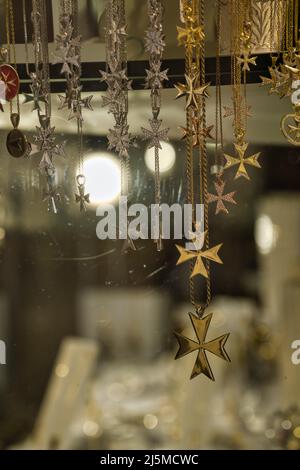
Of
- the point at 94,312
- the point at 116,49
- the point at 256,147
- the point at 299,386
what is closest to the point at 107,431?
the point at 94,312

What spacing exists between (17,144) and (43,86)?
0.46 ft

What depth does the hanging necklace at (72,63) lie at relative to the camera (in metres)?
1.48

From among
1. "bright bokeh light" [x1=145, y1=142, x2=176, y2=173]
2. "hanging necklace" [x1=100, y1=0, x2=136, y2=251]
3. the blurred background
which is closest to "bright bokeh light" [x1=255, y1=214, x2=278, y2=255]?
the blurred background

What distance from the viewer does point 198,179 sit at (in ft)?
5.49

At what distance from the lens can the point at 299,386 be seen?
169cm

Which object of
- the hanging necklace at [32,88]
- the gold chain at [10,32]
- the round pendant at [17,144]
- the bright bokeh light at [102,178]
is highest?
the gold chain at [10,32]

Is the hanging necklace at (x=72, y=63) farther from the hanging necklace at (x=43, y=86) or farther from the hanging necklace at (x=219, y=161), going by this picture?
the hanging necklace at (x=219, y=161)

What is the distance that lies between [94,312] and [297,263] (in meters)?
0.51

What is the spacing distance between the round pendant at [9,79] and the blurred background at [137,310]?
0.49ft

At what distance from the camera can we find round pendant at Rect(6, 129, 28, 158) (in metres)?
1.54
